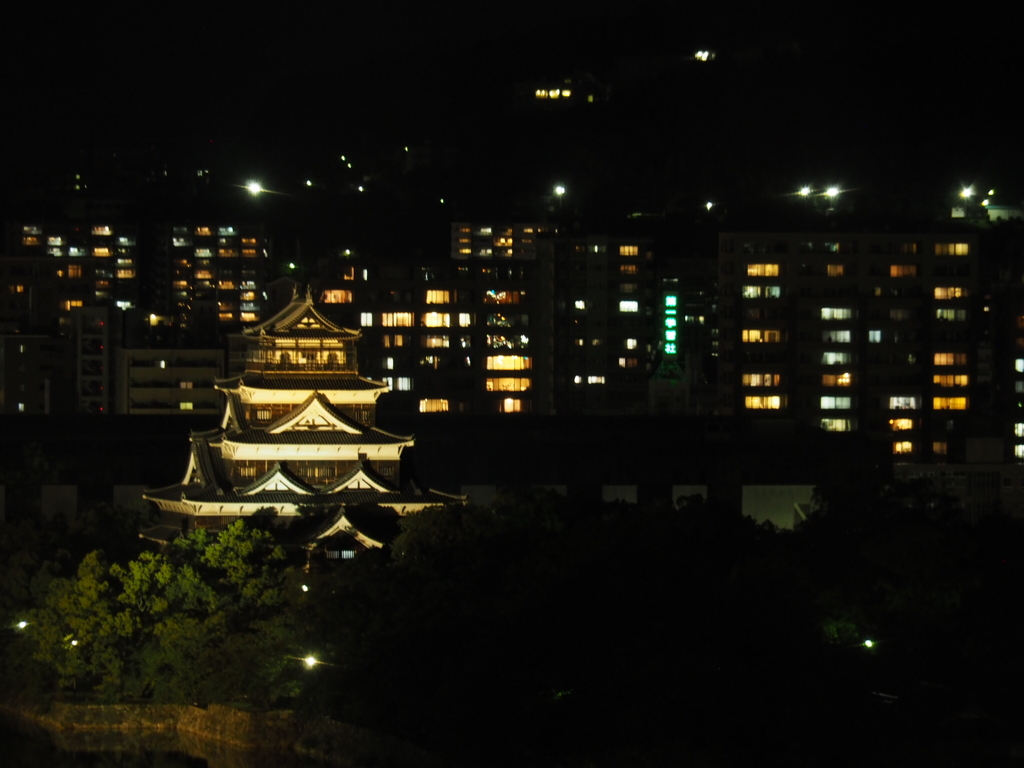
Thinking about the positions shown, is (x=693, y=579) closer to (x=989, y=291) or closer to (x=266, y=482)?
(x=266, y=482)

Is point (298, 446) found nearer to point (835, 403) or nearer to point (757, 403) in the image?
point (757, 403)

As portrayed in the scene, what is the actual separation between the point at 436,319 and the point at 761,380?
1226 centimetres

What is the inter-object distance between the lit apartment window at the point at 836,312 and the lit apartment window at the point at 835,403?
8.47 ft

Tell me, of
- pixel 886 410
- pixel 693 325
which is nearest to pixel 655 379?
pixel 693 325

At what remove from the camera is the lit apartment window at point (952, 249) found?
54750 millimetres

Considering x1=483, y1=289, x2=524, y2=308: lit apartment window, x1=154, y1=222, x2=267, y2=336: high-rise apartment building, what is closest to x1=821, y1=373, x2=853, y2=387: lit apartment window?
x1=483, y1=289, x2=524, y2=308: lit apartment window

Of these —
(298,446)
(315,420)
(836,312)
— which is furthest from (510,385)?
(298,446)

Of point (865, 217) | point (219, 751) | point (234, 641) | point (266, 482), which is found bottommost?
point (219, 751)

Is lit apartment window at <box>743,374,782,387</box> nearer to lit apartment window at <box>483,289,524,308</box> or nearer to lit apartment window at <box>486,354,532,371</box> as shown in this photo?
lit apartment window at <box>486,354,532,371</box>

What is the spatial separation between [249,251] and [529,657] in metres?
63.5

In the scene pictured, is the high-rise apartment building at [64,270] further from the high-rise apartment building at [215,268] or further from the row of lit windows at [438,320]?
the row of lit windows at [438,320]

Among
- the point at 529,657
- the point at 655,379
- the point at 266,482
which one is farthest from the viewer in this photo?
the point at 655,379

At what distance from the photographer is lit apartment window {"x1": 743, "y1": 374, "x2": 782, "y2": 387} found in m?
54.0

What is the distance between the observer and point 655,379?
6347cm
